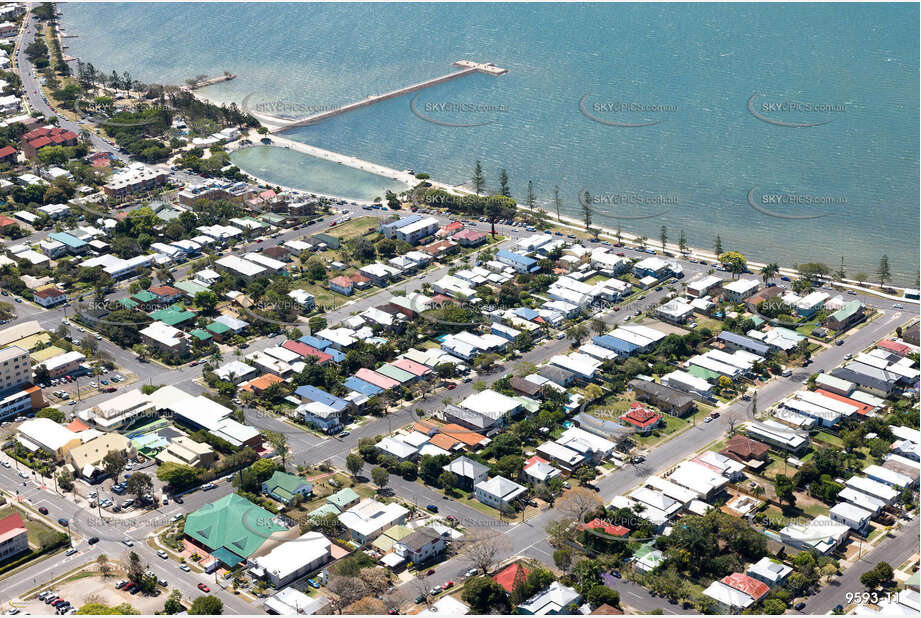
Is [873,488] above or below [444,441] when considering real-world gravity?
below

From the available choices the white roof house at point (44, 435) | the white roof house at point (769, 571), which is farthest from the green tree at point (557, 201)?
the white roof house at point (769, 571)

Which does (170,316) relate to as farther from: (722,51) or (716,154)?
(722,51)

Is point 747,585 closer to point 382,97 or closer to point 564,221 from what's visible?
point 564,221

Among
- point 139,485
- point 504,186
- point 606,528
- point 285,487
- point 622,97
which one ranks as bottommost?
point 606,528

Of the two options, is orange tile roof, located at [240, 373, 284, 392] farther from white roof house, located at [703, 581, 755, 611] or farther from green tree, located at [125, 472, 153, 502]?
white roof house, located at [703, 581, 755, 611]

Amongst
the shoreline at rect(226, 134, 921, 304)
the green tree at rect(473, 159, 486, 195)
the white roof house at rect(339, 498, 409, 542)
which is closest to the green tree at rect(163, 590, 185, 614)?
the white roof house at rect(339, 498, 409, 542)

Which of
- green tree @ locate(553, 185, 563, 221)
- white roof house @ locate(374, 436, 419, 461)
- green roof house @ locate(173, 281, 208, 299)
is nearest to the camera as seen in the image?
white roof house @ locate(374, 436, 419, 461)

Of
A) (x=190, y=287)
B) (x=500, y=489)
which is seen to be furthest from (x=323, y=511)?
(x=190, y=287)
